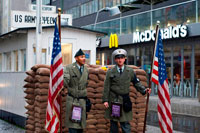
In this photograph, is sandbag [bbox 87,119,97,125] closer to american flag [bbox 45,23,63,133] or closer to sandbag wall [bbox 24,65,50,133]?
sandbag wall [bbox 24,65,50,133]

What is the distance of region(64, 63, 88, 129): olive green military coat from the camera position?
6684 millimetres

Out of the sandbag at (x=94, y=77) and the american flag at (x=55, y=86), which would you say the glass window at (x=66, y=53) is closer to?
the sandbag at (x=94, y=77)

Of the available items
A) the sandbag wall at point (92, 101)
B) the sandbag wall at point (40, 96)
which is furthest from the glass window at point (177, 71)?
the sandbag wall at point (40, 96)

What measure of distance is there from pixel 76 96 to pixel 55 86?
0.39 meters

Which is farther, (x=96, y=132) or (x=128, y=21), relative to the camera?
(x=128, y=21)

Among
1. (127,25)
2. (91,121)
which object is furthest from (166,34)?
(91,121)

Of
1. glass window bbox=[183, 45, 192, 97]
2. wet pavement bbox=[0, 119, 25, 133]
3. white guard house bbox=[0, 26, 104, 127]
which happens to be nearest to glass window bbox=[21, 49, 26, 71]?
white guard house bbox=[0, 26, 104, 127]

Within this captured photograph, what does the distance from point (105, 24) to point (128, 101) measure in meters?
20.6

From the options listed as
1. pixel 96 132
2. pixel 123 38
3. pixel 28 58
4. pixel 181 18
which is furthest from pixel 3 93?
pixel 123 38

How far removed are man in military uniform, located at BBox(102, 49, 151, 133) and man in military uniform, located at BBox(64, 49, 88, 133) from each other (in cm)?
40

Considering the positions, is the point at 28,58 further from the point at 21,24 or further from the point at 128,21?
the point at 128,21

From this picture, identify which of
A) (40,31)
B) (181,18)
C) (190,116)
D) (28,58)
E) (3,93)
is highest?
(181,18)

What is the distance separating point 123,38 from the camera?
83.6ft

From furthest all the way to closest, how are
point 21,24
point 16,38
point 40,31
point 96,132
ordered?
point 21,24 → point 16,38 → point 40,31 → point 96,132
